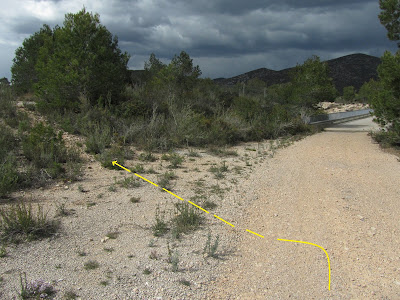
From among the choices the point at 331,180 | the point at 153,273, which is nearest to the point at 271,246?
the point at 153,273

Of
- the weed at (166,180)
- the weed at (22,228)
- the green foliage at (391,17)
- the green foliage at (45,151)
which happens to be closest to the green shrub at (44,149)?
the green foliage at (45,151)

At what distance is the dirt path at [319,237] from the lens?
3.95 metres

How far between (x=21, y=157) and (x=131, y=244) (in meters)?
5.38

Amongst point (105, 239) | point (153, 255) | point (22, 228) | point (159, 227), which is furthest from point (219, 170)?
point (22, 228)

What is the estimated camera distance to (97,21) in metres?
13.9

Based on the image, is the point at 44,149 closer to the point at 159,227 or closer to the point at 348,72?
the point at 159,227

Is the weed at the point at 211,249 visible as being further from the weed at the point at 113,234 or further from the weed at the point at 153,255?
the weed at the point at 113,234

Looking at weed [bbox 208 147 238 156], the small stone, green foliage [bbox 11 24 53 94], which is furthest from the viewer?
green foliage [bbox 11 24 53 94]

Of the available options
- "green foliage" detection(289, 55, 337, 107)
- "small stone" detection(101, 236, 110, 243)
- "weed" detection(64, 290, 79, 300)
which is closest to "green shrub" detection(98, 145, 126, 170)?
"small stone" detection(101, 236, 110, 243)

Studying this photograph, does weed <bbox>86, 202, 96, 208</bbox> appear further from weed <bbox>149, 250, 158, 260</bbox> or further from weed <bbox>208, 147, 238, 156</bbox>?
weed <bbox>208, 147, 238, 156</bbox>

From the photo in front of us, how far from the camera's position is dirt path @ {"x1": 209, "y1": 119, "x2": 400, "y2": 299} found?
13.0ft

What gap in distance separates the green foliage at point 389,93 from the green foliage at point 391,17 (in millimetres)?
2013

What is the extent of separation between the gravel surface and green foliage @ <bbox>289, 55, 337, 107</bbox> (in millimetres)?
14896

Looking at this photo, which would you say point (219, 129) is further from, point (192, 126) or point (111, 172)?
point (111, 172)
